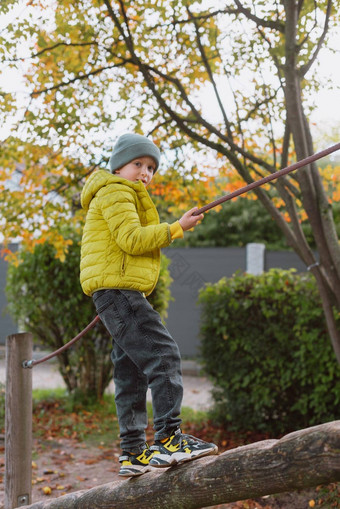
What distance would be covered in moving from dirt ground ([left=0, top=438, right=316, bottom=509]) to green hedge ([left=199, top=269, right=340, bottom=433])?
46.8 inches

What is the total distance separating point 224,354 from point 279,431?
0.91 meters

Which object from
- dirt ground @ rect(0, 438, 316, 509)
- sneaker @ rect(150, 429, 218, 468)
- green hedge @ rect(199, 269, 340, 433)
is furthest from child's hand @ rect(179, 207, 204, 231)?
green hedge @ rect(199, 269, 340, 433)

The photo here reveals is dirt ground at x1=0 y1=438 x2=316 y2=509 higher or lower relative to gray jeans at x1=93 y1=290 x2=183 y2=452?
lower

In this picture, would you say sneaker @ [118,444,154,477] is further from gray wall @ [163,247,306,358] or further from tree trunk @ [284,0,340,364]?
gray wall @ [163,247,306,358]

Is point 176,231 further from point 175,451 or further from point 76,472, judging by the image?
point 76,472

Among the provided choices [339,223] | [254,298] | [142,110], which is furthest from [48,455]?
[339,223]

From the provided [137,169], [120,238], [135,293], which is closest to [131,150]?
[137,169]

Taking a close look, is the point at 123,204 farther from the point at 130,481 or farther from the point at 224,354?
the point at 224,354

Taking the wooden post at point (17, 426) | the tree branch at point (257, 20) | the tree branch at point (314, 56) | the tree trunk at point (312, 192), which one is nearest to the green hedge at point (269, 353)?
the tree trunk at point (312, 192)

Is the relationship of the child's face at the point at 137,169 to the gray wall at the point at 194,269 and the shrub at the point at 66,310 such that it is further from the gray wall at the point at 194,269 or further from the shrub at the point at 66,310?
the gray wall at the point at 194,269

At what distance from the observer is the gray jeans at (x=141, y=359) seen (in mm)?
2422

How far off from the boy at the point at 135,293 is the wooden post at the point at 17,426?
122 centimetres

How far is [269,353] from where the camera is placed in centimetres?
584

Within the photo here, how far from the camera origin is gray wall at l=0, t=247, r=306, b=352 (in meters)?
13.1
